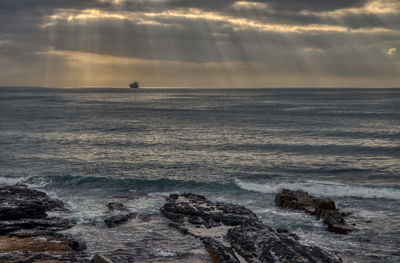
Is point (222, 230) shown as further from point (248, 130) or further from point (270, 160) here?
point (248, 130)

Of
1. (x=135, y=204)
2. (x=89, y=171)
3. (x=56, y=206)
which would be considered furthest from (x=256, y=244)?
(x=89, y=171)

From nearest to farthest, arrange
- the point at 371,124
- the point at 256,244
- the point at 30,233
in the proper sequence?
the point at 256,244, the point at 30,233, the point at 371,124

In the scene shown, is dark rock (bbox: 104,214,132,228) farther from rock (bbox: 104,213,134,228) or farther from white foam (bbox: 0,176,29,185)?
white foam (bbox: 0,176,29,185)

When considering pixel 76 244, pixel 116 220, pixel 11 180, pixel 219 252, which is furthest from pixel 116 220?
pixel 11 180

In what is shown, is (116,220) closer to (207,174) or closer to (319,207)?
(319,207)

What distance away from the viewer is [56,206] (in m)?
32.3

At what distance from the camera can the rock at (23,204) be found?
2762cm

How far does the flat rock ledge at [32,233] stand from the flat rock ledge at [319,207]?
18.3 meters

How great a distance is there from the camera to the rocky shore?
71.2ft

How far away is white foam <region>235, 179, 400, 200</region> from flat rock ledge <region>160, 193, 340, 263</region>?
9891 mm

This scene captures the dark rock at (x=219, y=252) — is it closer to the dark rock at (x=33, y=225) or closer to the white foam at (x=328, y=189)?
the dark rock at (x=33, y=225)

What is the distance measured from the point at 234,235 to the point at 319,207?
32.9ft

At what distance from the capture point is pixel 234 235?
24.9 metres

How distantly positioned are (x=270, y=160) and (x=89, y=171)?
83.5 feet
